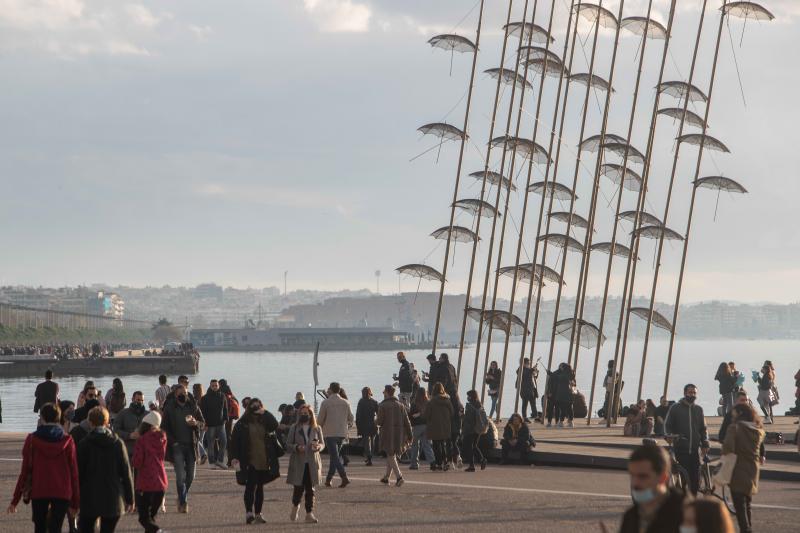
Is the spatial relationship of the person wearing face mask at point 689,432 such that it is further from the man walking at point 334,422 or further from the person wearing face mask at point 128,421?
the person wearing face mask at point 128,421

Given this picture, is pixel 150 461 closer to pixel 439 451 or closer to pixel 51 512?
pixel 51 512

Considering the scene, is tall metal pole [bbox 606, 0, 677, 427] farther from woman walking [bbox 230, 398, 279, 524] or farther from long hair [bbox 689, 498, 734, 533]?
long hair [bbox 689, 498, 734, 533]

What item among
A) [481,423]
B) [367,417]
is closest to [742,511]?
[481,423]

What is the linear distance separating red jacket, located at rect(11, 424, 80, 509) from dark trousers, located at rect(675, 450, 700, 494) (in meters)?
8.12

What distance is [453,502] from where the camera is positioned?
710 inches

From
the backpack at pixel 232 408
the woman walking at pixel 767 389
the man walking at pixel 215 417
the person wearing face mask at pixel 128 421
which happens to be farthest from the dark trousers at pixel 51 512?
the woman walking at pixel 767 389

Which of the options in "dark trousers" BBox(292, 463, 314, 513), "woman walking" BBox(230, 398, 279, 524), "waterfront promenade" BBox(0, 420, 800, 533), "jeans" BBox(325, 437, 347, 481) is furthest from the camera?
"jeans" BBox(325, 437, 347, 481)

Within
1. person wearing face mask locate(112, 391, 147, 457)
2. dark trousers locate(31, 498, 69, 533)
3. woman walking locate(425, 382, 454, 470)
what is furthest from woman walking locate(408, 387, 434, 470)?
dark trousers locate(31, 498, 69, 533)

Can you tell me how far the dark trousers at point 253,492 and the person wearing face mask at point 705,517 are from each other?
33.0 feet

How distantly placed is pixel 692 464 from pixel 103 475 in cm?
811

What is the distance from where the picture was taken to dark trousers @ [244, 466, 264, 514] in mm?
15609

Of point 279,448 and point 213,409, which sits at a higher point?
point 279,448

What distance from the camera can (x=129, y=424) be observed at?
57.2 feet

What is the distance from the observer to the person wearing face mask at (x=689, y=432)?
16.5 metres
